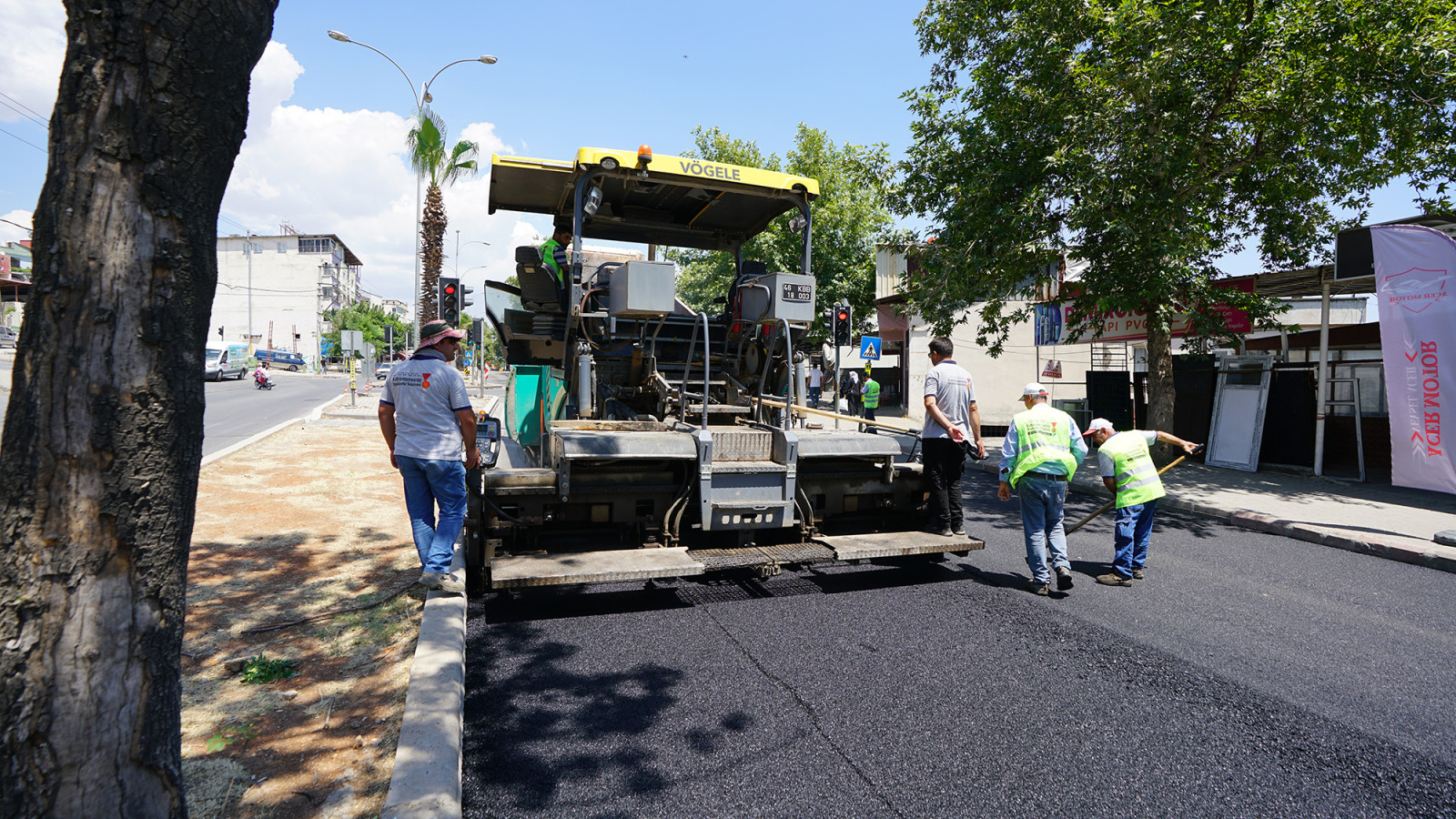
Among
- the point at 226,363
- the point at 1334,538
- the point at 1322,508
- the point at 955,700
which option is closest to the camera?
the point at 955,700

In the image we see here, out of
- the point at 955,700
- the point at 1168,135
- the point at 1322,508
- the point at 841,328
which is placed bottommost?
the point at 955,700

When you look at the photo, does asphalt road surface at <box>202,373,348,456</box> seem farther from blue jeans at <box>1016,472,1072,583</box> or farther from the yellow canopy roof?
blue jeans at <box>1016,472,1072,583</box>

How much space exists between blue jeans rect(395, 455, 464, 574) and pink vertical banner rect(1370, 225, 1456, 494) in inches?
344

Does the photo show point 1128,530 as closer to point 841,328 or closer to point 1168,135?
point 1168,135

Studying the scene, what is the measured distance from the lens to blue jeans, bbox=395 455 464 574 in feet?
15.3

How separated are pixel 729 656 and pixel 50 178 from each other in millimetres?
3388

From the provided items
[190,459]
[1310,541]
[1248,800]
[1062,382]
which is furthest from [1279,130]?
[1062,382]

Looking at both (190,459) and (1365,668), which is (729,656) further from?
(1365,668)

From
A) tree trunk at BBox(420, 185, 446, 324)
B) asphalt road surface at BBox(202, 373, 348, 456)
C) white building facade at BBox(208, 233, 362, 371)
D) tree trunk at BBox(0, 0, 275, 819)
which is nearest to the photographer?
tree trunk at BBox(0, 0, 275, 819)

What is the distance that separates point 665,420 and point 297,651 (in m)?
2.83

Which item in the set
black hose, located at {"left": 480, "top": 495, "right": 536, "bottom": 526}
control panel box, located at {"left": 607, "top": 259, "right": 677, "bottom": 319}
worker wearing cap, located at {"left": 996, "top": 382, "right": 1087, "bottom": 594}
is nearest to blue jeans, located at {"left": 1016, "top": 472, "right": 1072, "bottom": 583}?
worker wearing cap, located at {"left": 996, "top": 382, "right": 1087, "bottom": 594}

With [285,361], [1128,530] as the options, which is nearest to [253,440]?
[1128,530]

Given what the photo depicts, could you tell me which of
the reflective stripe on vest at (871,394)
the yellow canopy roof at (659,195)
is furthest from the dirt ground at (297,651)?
the reflective stripe on vest at (871,394)

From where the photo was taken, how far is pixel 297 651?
3.87 m
